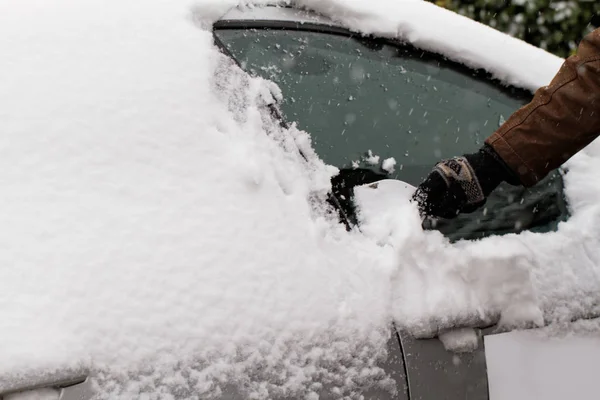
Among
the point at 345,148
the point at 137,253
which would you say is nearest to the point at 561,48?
the point at 345,148

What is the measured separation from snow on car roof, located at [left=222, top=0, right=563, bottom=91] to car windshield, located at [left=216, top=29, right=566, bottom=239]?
5 centimetres

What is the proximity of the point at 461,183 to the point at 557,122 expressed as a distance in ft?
1.17

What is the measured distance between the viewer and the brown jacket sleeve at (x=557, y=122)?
6.18 feet

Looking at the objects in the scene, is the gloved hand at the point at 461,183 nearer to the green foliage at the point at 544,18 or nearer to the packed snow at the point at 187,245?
the packed snow at the point at 187,245

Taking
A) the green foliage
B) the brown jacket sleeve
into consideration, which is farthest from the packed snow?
the green foliage

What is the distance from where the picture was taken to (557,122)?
1917 millimetres

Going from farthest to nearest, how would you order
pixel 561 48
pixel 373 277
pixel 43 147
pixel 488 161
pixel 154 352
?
1. pixel 561 48
2. pixel 488 161
3. pixel 373 277
4. pixel 43 147
5. pixel 154 352

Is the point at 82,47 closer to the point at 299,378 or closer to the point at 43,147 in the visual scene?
the point at 43,147

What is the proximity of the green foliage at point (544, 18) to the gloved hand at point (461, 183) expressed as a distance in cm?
314

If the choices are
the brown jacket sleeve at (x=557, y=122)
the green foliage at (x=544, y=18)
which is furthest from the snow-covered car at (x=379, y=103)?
the green foliage at (x=544, y=18)

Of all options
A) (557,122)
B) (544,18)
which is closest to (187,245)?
(557,122)

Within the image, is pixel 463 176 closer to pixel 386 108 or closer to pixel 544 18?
pixel 386 108

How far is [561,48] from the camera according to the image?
4.78m

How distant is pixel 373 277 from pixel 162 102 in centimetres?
64
